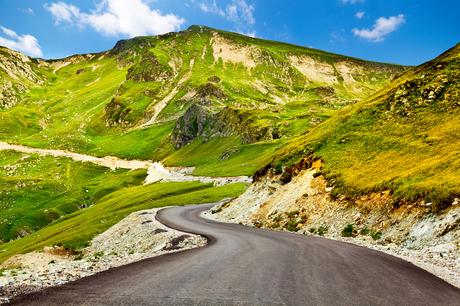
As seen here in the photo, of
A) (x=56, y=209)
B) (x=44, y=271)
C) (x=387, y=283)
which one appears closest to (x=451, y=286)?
(x=387, y=283)

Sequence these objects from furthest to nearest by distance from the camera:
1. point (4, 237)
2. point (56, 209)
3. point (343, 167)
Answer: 1. point (56, 209)
2. point (4, 237)
3. point (343, 167)

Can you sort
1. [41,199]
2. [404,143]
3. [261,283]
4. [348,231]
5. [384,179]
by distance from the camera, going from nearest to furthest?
[261,283] < [348,231] < [384,179] < [404,143] < [41,199]

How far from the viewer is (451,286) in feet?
59.3

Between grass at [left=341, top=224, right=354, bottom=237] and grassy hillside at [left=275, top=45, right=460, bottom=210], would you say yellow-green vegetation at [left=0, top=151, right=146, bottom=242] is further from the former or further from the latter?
grass at [left=341, top=224, right=354, bottom=237]

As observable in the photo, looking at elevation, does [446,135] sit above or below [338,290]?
above

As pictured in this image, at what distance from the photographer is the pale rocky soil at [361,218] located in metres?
27.3

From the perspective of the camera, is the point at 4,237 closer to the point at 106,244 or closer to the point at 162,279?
the point at 106,244

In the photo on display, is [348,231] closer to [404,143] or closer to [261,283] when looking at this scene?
[404,143]

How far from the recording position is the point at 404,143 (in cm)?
5406

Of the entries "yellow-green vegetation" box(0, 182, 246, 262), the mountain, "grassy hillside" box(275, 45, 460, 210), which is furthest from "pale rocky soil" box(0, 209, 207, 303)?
"grassy hillside" box(275, 45, 460, 210)

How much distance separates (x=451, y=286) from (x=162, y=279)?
1339cm

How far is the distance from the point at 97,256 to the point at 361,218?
29268 millimetres

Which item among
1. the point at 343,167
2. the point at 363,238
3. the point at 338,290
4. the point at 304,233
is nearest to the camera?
the point at 338,290

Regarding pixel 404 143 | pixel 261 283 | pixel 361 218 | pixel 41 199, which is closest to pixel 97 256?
pixel 361 218
